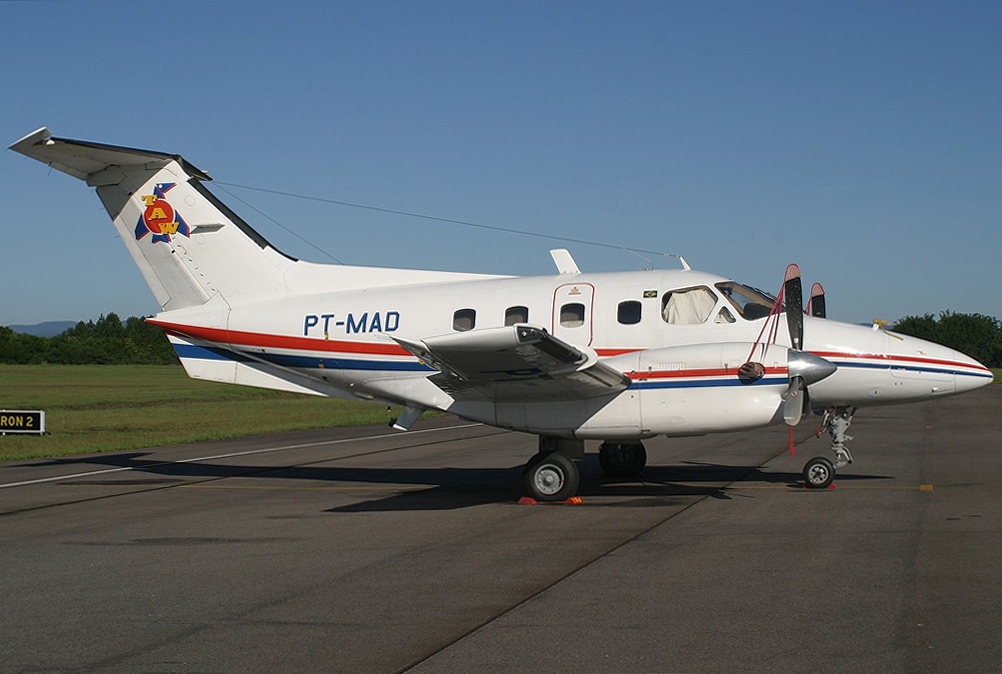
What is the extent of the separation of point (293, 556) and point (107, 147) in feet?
28.6

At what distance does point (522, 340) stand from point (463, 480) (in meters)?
5.50

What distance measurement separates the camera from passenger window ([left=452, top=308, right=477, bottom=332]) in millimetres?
14053

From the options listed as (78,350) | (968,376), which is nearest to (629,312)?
(968,376)

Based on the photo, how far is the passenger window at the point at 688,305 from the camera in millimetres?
13250

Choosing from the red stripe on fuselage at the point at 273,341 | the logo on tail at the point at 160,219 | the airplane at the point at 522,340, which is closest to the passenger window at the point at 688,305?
the airplane at the point at 522,340

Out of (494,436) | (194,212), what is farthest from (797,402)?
(494,436)

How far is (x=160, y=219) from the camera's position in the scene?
51.8 feet

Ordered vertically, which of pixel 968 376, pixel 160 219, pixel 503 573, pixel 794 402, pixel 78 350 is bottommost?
pixel 503 573

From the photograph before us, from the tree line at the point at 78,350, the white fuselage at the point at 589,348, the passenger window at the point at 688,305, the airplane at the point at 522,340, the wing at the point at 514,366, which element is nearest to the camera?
the wing at the point at 514,366

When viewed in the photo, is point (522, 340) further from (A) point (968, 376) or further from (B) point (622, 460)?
(A) point (968, 376)

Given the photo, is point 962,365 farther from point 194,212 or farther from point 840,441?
point 194,212

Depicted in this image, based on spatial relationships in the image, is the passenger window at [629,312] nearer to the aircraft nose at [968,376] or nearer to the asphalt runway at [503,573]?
the asphalt runway at [503,573]

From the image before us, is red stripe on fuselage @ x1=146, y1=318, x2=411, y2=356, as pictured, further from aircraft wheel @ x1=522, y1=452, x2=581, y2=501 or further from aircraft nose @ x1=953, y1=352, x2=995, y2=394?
aircraft nose @ x1=953, y1=352, x2=995, y2=394

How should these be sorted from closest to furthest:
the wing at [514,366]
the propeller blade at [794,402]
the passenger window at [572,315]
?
the wing at [514,366]
the propeller blade at [794,402]
the passenger window at [572,315]
